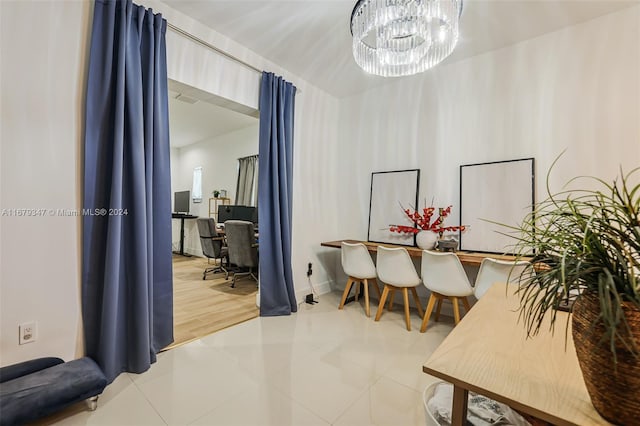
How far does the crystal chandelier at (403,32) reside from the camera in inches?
64.8

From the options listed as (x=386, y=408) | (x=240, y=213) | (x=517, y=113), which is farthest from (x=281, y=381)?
(x=240, y=213)

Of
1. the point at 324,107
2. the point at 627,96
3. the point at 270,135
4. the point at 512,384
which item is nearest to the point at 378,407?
the point at 512,384

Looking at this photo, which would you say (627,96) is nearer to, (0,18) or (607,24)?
(607,24)

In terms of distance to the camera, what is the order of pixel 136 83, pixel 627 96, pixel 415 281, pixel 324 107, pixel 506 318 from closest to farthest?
pixel 506 318 → pixel 136 83 → pixel 627 96 → pixel 415 281 → pixel 324 107

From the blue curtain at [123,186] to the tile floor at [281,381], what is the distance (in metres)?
0.28

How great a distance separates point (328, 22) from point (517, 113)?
6.50 feet

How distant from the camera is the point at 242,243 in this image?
4.02 m

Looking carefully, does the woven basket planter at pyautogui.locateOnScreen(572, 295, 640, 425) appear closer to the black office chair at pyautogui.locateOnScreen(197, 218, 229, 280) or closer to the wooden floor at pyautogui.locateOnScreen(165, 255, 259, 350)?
the wooden floor at pyautogui.locateOnScreen(165, 255, 259, 350)

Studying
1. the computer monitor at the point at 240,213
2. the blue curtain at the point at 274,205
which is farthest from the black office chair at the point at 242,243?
the blue curtain at the point at 274,205

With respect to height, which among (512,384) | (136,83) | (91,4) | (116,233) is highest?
(91,4)

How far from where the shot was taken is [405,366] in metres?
2.04

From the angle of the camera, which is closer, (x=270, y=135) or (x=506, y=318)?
(x=506, y=318)

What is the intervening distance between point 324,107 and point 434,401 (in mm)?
3497

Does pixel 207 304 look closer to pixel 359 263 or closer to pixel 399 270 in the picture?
pixel 359 263
